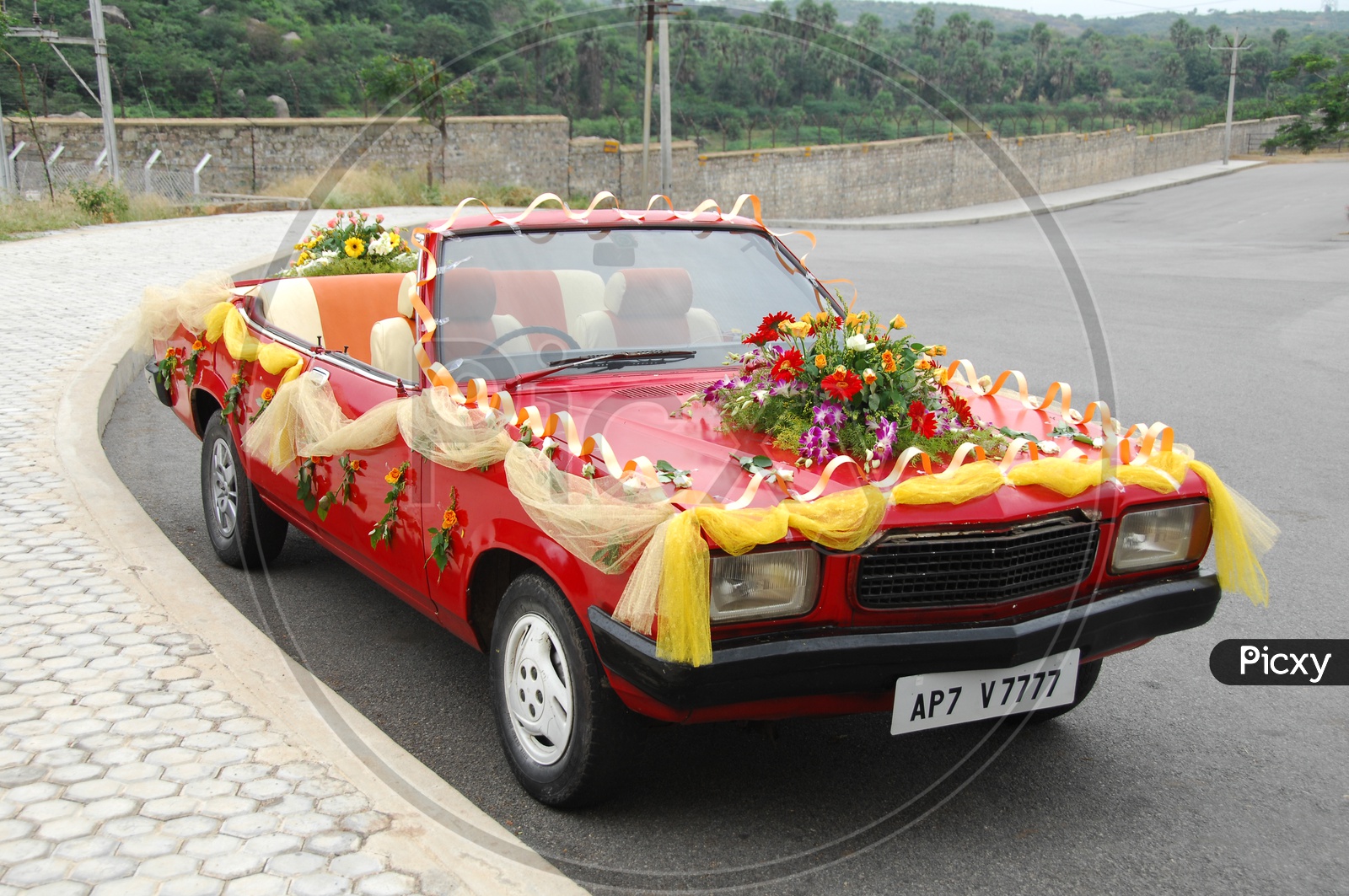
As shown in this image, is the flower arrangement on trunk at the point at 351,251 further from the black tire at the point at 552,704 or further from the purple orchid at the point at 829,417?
the purple orchid at the point at 829,417

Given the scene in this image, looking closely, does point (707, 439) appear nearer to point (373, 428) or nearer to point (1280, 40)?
point (373, 428)

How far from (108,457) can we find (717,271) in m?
4.85

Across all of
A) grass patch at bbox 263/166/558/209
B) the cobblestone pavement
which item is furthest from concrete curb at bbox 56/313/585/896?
grass patch at bbox 263/166/558/209

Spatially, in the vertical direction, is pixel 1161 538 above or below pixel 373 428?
below

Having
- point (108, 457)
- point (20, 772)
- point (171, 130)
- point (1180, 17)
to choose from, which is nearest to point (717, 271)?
point (20, 772)

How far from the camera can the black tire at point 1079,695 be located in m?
3.83

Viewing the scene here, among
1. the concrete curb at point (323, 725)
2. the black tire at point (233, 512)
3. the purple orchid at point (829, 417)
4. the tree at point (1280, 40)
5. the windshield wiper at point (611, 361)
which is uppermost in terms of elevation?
the tree at point (1280, 40)

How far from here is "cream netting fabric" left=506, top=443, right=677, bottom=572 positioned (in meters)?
2.77

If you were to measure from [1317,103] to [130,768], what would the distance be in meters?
65.1

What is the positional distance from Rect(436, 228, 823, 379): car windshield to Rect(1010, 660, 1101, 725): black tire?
164cm

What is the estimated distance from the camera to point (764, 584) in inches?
112

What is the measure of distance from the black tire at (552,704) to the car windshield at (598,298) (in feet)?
3.29

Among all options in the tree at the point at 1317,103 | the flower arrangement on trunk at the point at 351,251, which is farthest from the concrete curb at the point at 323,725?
the tree at the point at 1317,103

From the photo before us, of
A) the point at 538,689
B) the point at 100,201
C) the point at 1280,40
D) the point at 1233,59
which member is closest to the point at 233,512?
the point at 538,689
